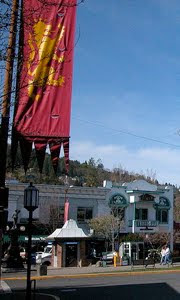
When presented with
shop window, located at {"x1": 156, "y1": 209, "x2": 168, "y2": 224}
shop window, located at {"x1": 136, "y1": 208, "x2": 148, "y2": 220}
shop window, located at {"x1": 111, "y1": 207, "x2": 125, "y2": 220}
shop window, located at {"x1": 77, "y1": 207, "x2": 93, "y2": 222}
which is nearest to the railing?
shop window, located at {"x1": 136, "y1": 208, "x2": 148, "y2": 220}

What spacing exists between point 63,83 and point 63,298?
10.3 meters

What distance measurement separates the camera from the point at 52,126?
36.7 ft

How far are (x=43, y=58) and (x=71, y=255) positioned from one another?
33693 millimetres

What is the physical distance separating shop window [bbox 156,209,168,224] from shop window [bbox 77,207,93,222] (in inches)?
356

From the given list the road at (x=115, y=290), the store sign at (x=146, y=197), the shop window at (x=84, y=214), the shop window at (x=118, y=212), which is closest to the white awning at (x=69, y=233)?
the shop window at (x=84, y=214)

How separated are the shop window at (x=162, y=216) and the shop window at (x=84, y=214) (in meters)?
9.05

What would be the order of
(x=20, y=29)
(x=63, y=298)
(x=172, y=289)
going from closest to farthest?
(x=20, y=29) < (x=63, y=298) < (x=172, y=289)

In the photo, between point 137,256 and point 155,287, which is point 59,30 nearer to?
point 155,287

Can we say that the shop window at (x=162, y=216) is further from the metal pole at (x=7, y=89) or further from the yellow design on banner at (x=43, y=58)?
the yellow design on banner at (x=43, y=58)

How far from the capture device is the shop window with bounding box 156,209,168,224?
6086 centimetres

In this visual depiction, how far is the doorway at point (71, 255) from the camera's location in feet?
137

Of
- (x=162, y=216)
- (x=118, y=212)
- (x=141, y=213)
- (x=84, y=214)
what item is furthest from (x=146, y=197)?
(x=84, y=214)

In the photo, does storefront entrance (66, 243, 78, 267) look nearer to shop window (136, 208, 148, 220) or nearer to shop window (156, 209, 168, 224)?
shop window (136, 208, 148, 220)

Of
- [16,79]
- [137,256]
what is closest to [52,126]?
[16,79]
